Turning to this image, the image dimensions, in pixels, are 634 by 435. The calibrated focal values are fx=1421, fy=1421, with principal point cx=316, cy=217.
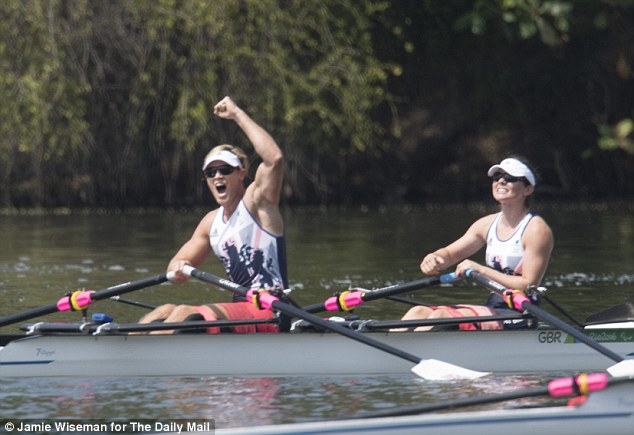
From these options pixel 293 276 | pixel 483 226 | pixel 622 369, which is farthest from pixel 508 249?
pixel 293 276

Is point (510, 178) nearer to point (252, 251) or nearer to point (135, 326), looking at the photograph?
point (252, 251)

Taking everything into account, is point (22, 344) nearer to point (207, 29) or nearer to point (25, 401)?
point (25, 401)

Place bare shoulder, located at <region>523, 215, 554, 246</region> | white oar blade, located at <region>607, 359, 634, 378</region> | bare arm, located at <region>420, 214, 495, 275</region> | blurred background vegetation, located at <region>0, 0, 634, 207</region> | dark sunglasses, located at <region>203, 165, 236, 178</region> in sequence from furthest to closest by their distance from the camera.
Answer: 1. blurred background vegetation, located at <region>0, 0, 634, 207</region>
2. bare arm, located at <region>420, 214, 495, 275</region>
3. bare shoulder, located at <region>523, 215, 554, 246</region>
4. dark sunglasses, located at <region>203, 165, 236, 178</region>
5. white oar blade, located at <region>607, 359, 634, 378</region>

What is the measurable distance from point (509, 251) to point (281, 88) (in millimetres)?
16093

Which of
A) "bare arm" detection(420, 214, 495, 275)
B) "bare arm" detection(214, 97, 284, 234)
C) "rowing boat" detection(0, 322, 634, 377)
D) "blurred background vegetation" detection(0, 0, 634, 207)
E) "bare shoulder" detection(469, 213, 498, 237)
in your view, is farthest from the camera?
"blurred background vegetation" detection(0, 0, 634, 207)

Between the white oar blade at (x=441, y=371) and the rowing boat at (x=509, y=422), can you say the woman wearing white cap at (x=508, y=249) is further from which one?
the rowing boat at (x=509, y=422)

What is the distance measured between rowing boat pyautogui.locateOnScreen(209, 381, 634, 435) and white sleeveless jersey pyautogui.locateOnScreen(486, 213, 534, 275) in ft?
7.67

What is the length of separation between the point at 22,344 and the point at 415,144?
22.0m

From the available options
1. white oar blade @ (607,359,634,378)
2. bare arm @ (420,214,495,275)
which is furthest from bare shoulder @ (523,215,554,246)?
white oar blade @ (607,359,634,378)

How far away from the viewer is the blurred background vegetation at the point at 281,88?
1019 inches

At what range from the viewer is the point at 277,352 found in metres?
10.1

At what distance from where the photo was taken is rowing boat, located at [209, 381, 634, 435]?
24.7ft

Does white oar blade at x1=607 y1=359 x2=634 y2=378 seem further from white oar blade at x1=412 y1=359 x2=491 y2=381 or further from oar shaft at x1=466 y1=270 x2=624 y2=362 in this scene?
white oar blade at x1=412 y1=359 x2=491 y2=381

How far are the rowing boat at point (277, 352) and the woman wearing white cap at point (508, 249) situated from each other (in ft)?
0.86
